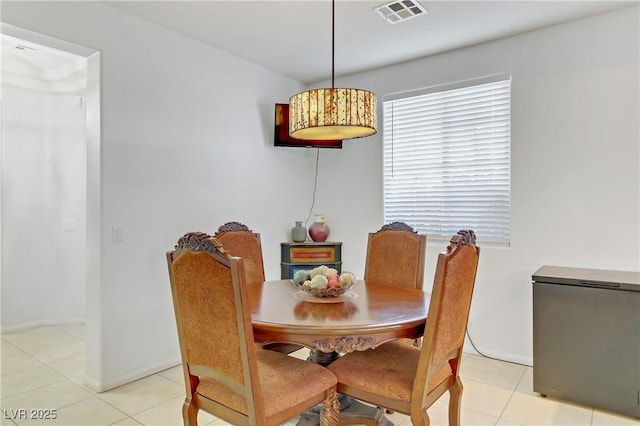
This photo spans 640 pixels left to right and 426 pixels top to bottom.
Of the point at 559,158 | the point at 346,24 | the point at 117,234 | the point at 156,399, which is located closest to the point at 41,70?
the point at 117,234

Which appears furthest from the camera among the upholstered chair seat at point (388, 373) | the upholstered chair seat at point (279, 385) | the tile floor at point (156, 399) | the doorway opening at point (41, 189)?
the doorway opening at point (41, 189)

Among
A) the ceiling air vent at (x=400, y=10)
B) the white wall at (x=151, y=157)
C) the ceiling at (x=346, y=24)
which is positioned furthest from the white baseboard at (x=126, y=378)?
the ceiling air vent at (x=400, y=10)

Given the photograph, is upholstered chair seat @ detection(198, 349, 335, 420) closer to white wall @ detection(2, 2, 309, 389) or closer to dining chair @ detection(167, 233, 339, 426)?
dining chair @ detection(167, 233, 339, 426)

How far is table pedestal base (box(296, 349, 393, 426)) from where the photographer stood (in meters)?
2.10

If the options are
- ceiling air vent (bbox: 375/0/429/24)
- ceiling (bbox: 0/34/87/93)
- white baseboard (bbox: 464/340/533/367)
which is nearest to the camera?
ceiling air vent (bbox: 375/0/429/24)

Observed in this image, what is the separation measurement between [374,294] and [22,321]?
3.80 meters

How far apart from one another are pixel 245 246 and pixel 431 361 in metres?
1.57

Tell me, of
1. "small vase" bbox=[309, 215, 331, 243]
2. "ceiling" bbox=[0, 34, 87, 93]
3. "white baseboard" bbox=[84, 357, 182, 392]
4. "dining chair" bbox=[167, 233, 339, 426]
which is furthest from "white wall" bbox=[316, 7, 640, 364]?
"ceiling" bbox=[0, 34, 87, 93]

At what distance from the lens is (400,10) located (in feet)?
9.05

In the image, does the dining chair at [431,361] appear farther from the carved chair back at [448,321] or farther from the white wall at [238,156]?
the white wall at [238,156]

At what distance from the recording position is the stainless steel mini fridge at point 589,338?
7.68 feet

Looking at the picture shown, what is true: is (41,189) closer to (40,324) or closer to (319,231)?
(40,324)

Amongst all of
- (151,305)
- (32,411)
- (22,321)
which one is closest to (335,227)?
(151,305)

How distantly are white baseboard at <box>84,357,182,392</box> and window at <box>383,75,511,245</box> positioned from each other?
233cm
